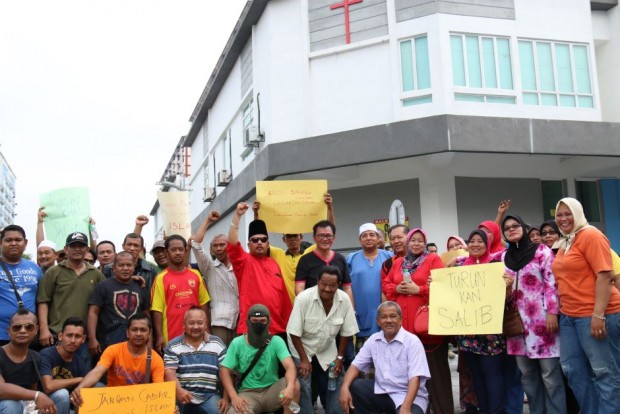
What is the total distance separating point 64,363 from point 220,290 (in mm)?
1774

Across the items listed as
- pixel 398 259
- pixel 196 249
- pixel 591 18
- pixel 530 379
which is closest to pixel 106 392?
pixel 196 249

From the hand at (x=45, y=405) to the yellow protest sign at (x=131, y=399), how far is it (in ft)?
1.05

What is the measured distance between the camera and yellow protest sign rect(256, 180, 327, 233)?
261 inches

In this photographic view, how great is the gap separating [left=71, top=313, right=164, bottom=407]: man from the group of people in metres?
0.01

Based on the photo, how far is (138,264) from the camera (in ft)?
22.1

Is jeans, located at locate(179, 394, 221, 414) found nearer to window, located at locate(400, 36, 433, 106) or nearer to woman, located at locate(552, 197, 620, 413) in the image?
woman, located at locate(552, 197, 620, 413)

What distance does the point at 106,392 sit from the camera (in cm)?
511

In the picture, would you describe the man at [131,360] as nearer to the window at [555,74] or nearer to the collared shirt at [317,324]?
the collared shirt at [317,324]

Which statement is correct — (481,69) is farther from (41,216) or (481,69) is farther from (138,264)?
(41,216)

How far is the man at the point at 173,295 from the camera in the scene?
19.9 ft

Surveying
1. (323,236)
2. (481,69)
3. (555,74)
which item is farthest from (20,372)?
(555,74)

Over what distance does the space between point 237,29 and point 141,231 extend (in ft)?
44.0

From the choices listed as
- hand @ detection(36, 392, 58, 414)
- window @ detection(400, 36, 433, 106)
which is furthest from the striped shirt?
window @ detection(400, 36, 433, 106)

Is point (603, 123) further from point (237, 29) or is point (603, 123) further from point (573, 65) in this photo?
point (237, 29)
